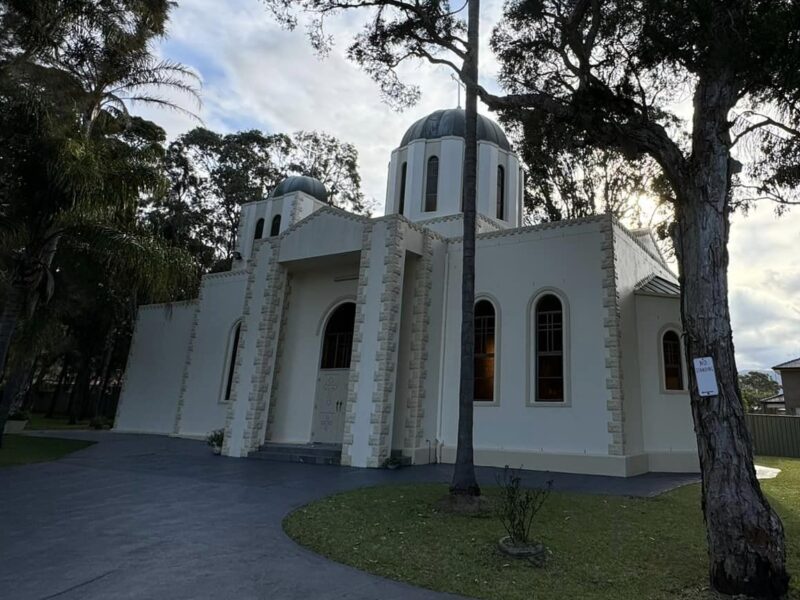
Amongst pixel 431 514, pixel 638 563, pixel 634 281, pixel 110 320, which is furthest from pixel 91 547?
pixel 110 320

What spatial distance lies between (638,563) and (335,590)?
123 inches

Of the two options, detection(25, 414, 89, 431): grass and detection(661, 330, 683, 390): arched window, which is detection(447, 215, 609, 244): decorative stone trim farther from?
detection(25, 414, 89, 431): grass

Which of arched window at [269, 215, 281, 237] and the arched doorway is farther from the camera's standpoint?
arched window at [269, 215, 281, 237]

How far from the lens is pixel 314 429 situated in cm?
1484

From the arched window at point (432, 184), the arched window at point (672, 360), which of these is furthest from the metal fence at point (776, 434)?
the arched window at point (432, 184)

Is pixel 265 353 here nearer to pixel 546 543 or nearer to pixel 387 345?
pixel 387 345

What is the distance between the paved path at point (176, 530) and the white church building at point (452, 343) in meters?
1.52

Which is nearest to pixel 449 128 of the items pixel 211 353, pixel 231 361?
pixel 231 361

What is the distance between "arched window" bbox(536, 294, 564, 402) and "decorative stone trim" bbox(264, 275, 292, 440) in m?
7.67

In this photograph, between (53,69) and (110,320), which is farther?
(110,320)

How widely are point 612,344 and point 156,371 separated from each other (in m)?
19.0

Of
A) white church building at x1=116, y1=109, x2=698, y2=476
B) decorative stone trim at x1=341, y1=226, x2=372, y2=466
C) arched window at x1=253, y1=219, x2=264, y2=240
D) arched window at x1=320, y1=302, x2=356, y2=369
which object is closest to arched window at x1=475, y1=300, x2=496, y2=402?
white church building at x1=116, y1=109, x2=698, y2=476

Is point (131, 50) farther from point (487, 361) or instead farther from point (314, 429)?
point (487, 361)

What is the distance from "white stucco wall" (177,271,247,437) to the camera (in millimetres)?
19125
